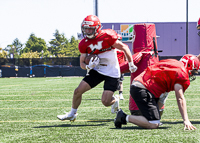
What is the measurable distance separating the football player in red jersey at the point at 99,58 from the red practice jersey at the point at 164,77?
2.52 feet

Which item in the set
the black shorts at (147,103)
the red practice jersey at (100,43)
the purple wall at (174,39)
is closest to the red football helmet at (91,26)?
the red practice jersey at (100,43)

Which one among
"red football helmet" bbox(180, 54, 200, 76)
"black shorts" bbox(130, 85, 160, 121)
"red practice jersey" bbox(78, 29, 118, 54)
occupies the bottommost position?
"black shorts" bbox(130, 85, 160, 121)

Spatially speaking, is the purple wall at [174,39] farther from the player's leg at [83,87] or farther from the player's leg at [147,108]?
the player's leg at [147,108]

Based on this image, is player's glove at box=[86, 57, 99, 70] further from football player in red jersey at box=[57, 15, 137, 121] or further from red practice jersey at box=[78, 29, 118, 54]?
red practice jersey at box=[78, 29, 118, 54]

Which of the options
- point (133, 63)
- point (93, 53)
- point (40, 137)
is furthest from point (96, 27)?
point (40, 137)

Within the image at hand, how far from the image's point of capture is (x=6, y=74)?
102ft

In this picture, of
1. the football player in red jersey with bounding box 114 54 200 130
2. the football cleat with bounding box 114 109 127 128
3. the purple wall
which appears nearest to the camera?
the football player in red jersey with bounding box 114 54 200 130

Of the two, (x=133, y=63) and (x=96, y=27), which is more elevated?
(x=96, y=27)

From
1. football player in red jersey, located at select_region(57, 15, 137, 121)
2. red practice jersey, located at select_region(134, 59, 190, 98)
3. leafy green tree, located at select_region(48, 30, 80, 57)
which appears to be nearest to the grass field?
football player in red jersey, located at select_region(57, 15, 137, 121)

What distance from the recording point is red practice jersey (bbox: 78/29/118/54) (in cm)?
496

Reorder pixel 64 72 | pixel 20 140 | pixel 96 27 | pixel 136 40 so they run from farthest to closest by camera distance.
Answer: pixel 64 72
pixel 136 40
pixel 96 27
pixel 20 140

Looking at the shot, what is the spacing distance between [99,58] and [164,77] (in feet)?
4.65

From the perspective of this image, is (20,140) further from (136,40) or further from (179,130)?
(136,40)

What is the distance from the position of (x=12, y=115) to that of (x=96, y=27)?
2660mm
